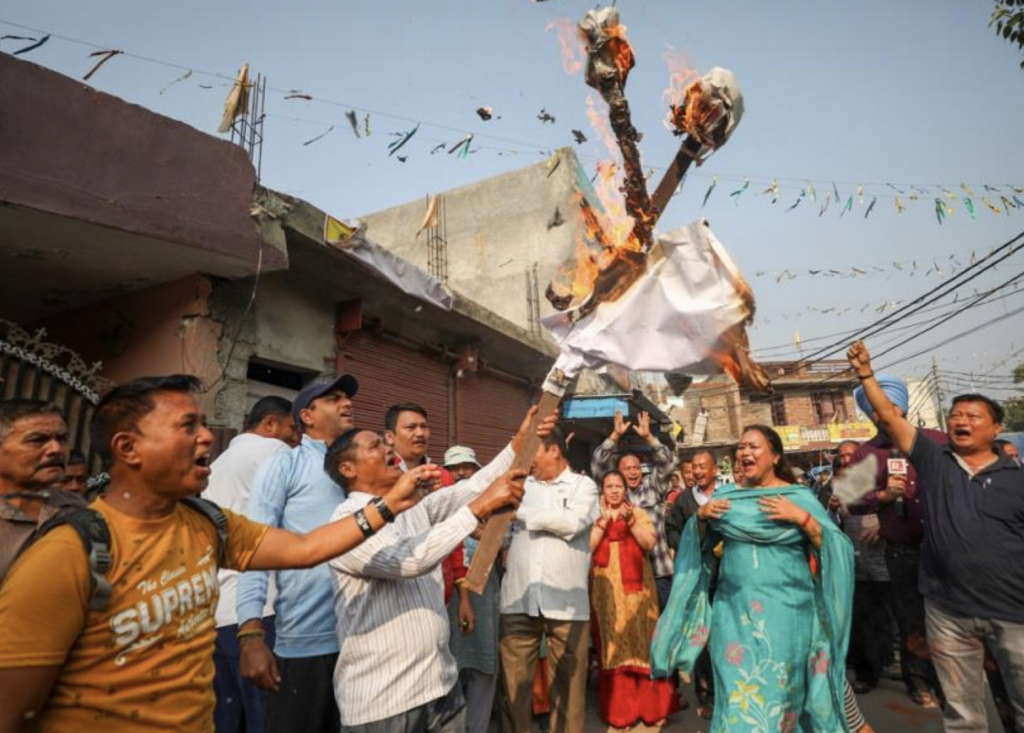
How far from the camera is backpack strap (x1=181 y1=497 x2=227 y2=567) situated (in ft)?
6.33

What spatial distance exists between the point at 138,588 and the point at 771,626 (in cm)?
324

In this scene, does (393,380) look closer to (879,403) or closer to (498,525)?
(498,525)

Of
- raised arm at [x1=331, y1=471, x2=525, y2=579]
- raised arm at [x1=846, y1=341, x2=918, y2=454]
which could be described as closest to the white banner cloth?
raised arm at [x1=331, y1=471, x2=525, y2=579]

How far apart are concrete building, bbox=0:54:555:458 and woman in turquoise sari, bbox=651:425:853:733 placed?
3758mm

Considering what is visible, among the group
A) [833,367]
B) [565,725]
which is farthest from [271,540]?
[833,367]

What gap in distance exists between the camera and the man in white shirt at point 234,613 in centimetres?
342

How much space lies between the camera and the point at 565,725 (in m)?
4.21

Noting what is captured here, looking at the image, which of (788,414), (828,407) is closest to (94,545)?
(788,414)

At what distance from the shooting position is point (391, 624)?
8.07 feet

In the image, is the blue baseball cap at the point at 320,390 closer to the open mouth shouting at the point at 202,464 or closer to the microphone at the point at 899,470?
the open mouth shouting at the point at 202,464

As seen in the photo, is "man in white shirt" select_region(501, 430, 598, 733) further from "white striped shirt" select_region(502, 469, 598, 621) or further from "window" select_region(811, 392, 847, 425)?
"window" select_region(811, 392, 847, 425)

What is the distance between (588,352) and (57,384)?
4002 mm

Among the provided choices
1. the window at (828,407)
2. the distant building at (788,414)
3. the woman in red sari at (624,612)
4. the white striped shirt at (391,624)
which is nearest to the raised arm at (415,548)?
the white striped shirt at (391,624)

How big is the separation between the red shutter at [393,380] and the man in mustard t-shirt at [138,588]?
474 cm
